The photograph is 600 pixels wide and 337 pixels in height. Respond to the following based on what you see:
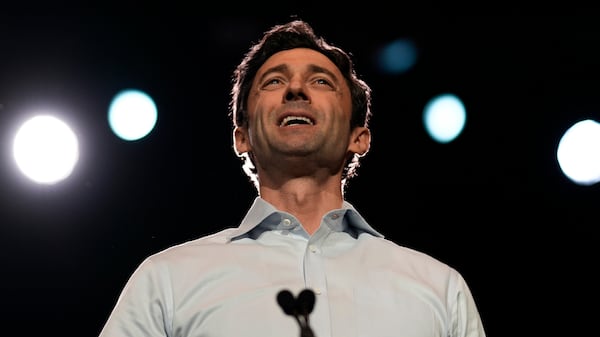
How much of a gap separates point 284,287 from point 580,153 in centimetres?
236

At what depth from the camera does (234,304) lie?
2.04 meters

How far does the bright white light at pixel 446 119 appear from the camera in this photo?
388 cm

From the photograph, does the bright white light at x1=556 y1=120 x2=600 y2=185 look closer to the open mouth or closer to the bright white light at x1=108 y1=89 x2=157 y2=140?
the open mouth

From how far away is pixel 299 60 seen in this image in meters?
2.71

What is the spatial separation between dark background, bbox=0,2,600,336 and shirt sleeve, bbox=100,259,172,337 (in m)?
1.61

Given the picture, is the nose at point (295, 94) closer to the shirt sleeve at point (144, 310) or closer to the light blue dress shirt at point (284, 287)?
the light blue dress shirt at point (284, 287)

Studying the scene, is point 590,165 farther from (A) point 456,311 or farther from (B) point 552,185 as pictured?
(A) point 456,311

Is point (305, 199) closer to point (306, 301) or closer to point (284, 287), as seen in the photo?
point (284, 287)

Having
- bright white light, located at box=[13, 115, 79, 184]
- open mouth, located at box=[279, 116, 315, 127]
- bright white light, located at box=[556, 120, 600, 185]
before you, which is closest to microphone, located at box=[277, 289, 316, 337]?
open mouth, located at box=[279, 116, 315, 127]

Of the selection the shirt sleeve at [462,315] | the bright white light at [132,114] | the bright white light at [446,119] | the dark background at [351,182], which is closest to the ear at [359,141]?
the shirt sleeve at [462,315]

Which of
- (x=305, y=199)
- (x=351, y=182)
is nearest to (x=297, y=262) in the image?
(x=305, y=199)

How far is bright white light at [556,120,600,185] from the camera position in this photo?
3920 millimetres

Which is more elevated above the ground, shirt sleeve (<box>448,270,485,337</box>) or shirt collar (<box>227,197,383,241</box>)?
shirt collar (<box>227,197,383,241</box>)

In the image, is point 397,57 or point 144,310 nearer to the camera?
point 144,310
